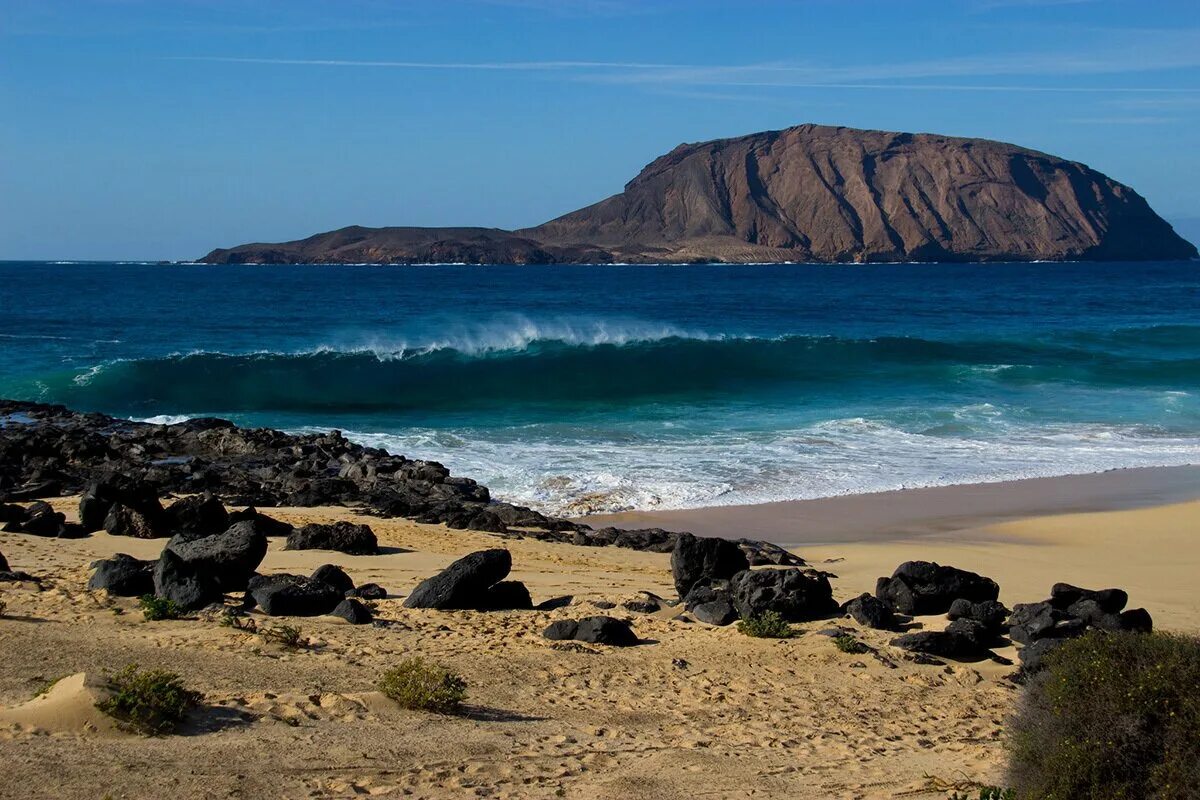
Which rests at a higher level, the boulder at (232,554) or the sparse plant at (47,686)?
the boulder at (232,554)

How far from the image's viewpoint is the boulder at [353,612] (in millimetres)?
9852

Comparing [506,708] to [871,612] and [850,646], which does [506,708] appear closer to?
[850,646]

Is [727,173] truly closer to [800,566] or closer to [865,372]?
[865,372]

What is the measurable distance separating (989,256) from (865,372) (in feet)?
459

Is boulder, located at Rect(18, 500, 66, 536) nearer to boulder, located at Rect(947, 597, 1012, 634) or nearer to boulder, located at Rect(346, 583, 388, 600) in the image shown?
boulder, located at Rect(346, 583, 388, 600)

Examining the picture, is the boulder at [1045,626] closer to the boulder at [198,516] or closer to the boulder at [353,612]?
the boulder at [353,612]

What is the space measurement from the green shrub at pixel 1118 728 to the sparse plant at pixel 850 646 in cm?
339

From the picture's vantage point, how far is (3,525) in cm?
1334

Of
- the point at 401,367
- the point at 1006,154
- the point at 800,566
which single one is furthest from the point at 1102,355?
the point at 1006,154

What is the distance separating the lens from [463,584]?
34.7 feet

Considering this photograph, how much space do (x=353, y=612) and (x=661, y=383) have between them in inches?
982

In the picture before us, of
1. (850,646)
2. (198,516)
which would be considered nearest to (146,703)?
(850,646)

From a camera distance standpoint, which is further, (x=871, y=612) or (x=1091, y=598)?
(x=1091, y=598)

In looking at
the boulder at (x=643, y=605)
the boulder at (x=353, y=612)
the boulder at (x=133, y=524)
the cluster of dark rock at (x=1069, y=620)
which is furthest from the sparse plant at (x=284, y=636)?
the cluster of dark rock at (x=1069, y=620)
